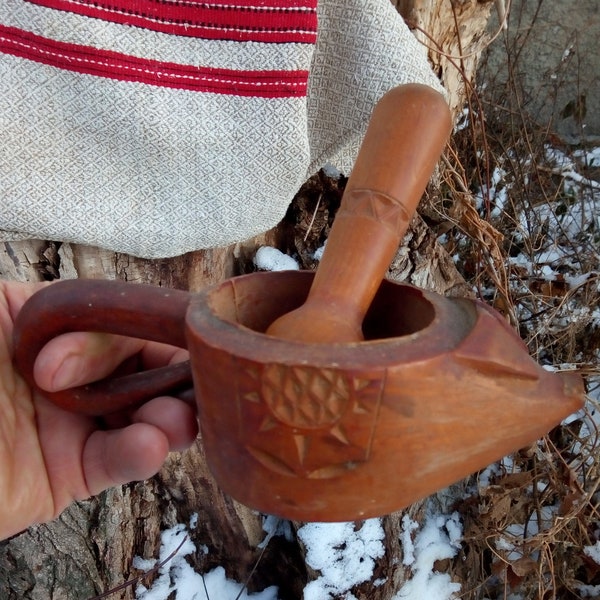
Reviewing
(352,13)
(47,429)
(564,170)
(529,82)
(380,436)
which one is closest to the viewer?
(380,436)

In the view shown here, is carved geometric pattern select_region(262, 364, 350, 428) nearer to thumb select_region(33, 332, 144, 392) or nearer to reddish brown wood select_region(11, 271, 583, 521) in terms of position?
reddish brown wood select_region(11, 271, 583, 521)

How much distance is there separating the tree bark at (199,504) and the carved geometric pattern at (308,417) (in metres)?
0.56

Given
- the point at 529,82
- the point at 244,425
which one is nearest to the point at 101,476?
the point at 244,425

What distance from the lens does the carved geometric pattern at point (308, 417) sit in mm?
441

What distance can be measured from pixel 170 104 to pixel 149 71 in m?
0.05

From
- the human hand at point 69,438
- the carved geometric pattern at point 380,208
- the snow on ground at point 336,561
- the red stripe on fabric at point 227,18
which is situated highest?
the red stripe on fabric at point 227,18

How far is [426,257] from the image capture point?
44.9 inches

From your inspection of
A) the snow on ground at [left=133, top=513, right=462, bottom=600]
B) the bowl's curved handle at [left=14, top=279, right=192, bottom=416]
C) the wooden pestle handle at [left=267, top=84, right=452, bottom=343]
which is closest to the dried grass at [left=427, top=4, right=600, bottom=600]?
the snow on ground at [left=133, top=513, right=462, bottom=600]

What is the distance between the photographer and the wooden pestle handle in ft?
1.81

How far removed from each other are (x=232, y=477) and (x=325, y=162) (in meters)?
0.62

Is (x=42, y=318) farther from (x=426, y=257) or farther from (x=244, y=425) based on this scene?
(x=426, y=257)

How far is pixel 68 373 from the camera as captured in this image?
24.4 inches

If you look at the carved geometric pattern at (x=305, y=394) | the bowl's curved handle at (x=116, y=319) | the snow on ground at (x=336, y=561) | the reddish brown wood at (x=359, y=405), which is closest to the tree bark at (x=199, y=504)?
the snow on ground at (x=336, y=561)

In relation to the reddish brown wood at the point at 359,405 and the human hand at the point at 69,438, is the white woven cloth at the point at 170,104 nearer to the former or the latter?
the human hand at the point at 69,438
